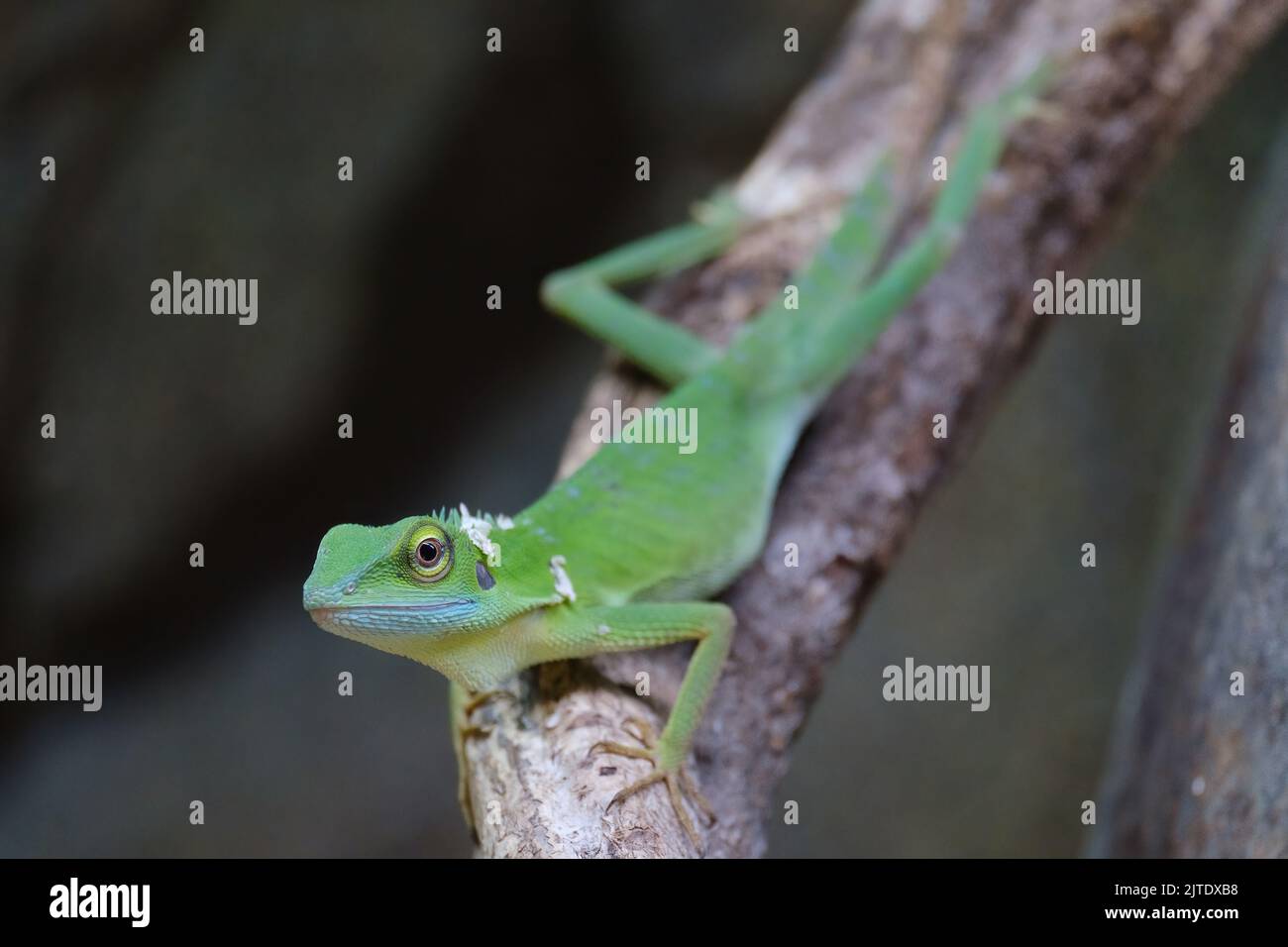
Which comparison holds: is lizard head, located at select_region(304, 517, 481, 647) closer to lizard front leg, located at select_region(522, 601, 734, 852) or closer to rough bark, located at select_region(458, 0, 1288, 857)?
Result: lizard front leg, located at select_region(522, 601, 734, 852)

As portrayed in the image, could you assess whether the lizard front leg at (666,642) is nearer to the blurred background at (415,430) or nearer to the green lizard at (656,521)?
the green lizard at (656,521)

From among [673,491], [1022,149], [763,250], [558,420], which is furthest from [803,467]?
[558,420]

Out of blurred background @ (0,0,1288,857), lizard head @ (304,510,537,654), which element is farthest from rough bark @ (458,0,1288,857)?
blurred background @ (0,0,1288,857)

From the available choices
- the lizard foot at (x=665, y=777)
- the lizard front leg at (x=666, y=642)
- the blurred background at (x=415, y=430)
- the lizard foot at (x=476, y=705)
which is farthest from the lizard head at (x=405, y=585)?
the blurred background at (x=415, y=430)

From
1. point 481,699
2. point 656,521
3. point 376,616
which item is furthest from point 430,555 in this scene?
point 656,521

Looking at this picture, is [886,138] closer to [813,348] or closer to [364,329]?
[813,348]
